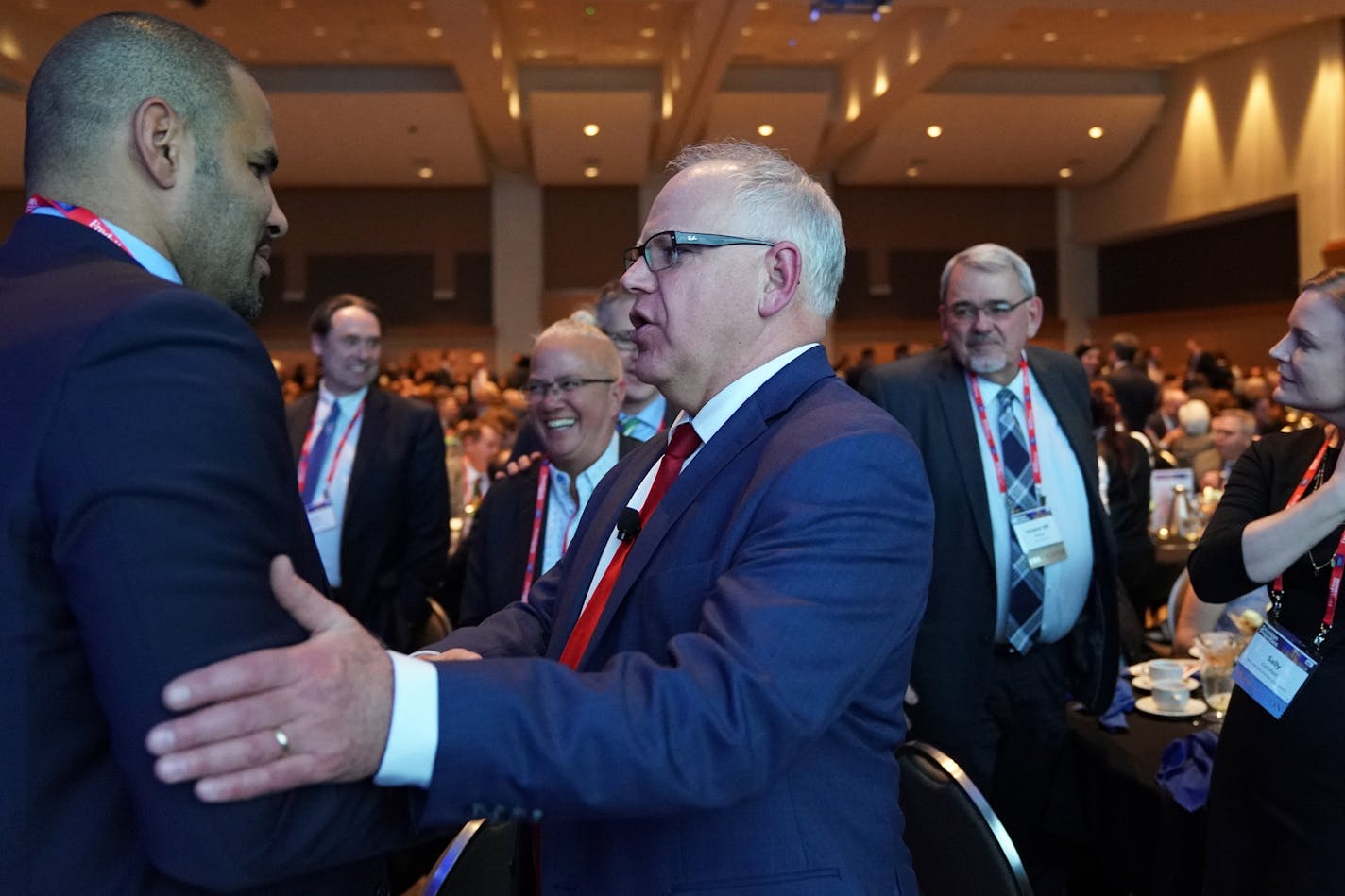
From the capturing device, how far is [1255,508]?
95.8 inches

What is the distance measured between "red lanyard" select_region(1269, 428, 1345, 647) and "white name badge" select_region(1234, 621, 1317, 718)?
5 cm

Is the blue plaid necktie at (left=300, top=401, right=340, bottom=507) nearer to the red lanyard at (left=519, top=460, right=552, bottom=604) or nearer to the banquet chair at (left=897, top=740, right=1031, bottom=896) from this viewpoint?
the red lanyard at (left=519, top=460, right=552, bottom=604)

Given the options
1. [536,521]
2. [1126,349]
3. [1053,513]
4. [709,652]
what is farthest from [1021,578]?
[1126,349]

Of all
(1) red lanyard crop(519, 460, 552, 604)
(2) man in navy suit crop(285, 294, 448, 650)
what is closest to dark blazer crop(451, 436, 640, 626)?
(1) red lanyard crop(519, 460, 552, 604)

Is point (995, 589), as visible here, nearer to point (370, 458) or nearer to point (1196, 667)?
point (1196, 667)

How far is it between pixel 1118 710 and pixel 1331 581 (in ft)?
3.34

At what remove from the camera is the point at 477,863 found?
5.75ft

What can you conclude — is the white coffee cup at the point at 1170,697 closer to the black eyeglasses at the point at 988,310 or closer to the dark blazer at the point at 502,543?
the black eyeglasses at the point at 988,310

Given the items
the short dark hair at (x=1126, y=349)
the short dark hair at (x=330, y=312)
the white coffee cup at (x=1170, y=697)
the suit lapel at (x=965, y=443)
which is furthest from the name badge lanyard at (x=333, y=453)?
the short dark hair at (x=1126, y=349)

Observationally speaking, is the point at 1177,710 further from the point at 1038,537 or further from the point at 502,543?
the point at 502,543

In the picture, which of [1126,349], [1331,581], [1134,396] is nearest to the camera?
[1331,581]

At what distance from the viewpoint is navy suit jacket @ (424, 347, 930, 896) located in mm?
1077

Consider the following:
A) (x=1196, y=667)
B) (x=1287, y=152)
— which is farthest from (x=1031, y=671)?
(x=1287, y=152)

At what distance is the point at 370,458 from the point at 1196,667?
2.91 metres
